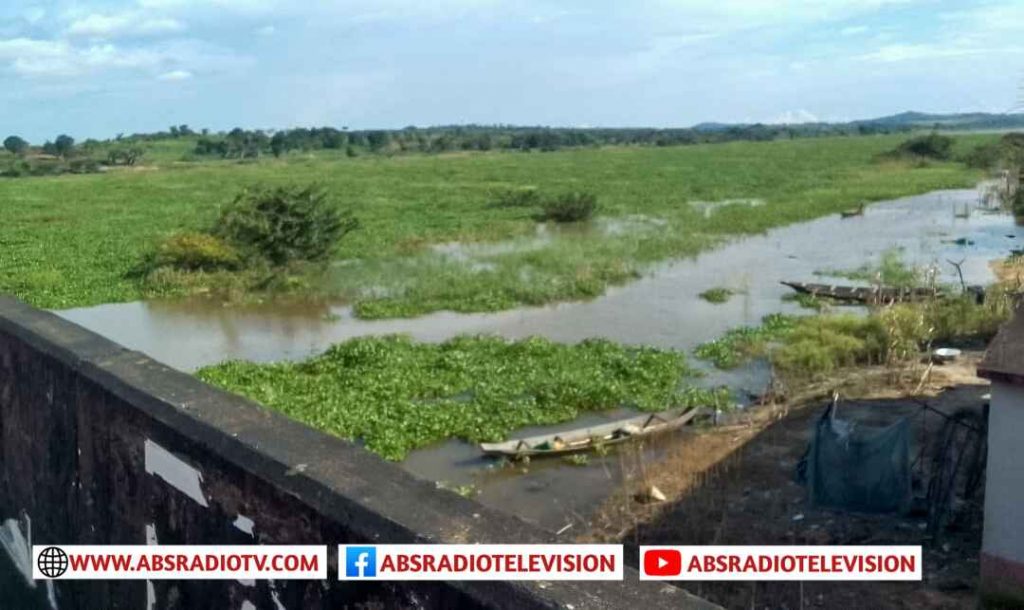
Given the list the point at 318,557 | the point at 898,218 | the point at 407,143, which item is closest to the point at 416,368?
the point at 318,557

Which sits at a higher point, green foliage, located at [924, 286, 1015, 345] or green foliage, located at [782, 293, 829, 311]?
green foliage, located at [924, 286, 1015, 345]

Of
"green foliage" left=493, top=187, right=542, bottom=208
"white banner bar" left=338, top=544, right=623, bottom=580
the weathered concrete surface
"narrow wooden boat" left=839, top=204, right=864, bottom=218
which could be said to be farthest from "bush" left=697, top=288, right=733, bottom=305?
"white banner bar" left=338, top=544, right=623, bottom=580

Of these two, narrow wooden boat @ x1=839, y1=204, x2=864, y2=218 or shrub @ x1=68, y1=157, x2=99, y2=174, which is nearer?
narrow wooden boat @ x1=839, y1=204, x2=864, y2=218

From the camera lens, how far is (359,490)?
109 inches

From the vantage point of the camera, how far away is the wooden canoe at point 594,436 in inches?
453

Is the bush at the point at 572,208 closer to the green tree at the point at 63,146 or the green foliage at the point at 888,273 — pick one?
the green foliage at the point at 888,273

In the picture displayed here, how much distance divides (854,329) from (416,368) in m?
7.20

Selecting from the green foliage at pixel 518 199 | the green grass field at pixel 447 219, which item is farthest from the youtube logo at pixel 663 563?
the green foliage at pixel 518 199

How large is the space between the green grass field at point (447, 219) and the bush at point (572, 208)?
3.29 feet

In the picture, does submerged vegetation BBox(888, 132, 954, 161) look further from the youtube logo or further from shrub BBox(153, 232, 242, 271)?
the youtube logo

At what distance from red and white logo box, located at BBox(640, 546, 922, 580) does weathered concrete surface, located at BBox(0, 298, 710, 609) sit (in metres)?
0.96

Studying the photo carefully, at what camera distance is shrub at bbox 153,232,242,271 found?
24.6 m

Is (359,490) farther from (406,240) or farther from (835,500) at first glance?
(406,240)

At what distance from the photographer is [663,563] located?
13.2ft
